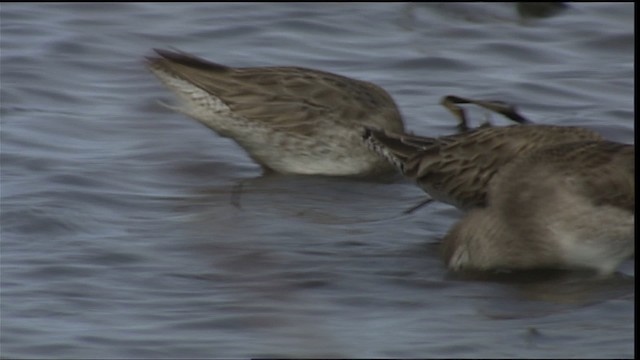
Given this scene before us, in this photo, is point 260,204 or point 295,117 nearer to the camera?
point 260,204

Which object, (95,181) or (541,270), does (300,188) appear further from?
(541,270)

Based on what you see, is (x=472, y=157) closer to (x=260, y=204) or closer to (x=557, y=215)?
(x=557, y=215)

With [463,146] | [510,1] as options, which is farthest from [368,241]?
[510,1]

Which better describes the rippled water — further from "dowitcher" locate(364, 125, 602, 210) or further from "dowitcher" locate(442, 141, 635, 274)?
"dowitcher" locate(364, 125, 602, 210)

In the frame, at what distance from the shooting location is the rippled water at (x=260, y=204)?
5.54 metres

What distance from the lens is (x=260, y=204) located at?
25.7 feet

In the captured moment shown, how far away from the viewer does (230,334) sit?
5.75 meters

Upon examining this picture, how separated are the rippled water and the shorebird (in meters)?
0.11

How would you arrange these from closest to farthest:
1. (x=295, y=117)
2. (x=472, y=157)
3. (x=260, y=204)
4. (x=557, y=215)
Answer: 1. (x=557, y=215)
2. (x=472, y=157)
3. (x=260, y=204)
4. (x=295, y=117)

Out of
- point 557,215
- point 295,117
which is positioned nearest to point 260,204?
point 295,117

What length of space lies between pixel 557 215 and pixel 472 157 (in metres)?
0.92

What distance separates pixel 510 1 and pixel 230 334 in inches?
276

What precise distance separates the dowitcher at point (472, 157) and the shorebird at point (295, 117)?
3.18ft

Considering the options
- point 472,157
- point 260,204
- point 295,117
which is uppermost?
point 472,157
